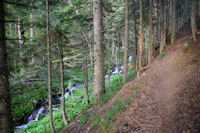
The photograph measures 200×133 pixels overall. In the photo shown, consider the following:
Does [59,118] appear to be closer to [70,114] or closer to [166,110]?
[70,114]

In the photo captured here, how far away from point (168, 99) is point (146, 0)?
1192 centimetres

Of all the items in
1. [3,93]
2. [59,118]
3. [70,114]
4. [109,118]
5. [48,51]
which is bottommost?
[59,118]

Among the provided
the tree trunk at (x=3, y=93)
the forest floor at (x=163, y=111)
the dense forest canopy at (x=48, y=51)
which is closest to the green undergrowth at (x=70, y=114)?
the dense forest canopy at (x=48, y=51)

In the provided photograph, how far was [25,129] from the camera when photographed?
1010 cm

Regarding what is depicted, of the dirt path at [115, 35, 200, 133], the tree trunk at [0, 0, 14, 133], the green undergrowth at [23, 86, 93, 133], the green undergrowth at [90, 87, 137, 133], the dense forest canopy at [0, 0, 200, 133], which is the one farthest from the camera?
the green undergrowth at [23, 86, 93, 133]

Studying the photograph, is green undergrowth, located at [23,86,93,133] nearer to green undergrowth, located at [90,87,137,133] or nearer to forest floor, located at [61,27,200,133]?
green undergrowth, located at [90,87,137,133]

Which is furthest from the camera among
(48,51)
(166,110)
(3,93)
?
(48,51)

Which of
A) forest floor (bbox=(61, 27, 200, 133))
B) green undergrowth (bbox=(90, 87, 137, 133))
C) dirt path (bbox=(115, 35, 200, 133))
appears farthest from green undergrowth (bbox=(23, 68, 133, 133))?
dirt path (bbox=(115, 35, 200, 133))

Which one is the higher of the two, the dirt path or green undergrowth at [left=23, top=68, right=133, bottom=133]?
the dirt path

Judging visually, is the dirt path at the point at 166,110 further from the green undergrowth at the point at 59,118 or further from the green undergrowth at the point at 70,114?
the green undergrowth at the point at 59,118

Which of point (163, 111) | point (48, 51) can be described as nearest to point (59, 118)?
point (48, 51)

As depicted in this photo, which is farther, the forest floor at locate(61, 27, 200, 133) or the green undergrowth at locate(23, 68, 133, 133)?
the green undergrowth at locate(23, 68, 133, 133)

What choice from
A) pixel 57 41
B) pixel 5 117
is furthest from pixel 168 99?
pixel 57 41

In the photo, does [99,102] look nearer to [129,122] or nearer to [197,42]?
[129,122]
